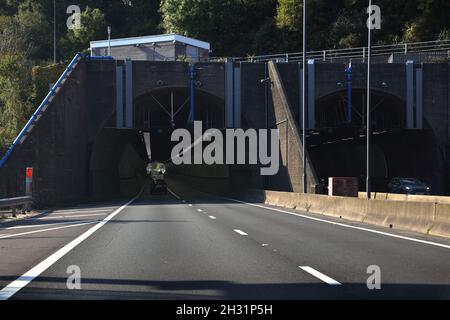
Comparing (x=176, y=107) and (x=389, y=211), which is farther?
(x=176, y=107)

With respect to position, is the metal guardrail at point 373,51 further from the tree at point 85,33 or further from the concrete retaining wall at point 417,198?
the tree at point 85,33

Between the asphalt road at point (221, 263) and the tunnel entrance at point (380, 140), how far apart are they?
33001 millimetres

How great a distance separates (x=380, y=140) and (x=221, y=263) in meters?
49.5

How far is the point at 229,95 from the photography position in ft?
157

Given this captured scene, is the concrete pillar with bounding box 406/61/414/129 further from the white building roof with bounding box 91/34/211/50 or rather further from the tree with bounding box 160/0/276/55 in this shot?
the tree with bounding box 160/0/276/55

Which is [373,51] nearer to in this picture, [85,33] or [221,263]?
[85,33]

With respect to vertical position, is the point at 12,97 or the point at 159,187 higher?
the point at 12,97

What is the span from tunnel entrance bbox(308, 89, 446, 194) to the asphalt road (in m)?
33.0

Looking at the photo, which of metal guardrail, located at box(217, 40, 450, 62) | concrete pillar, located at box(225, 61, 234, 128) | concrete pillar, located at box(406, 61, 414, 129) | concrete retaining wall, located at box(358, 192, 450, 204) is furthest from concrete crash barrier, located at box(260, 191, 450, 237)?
metal guardrail, located at box(217, 40, 450, 62)

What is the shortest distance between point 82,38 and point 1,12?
1735 centimetres

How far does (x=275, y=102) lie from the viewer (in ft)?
149

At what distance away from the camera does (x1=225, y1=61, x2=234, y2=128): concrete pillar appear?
47625mm

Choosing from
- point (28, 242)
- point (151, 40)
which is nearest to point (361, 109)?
point (151, 40)
